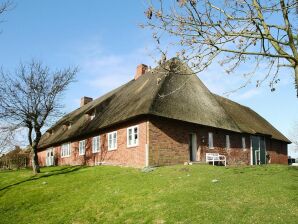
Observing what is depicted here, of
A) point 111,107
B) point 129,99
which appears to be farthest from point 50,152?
point 129,99

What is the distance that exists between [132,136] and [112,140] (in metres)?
3.10

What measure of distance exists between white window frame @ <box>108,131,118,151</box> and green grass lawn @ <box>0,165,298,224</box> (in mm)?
5472

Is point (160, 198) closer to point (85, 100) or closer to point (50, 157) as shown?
point (50, 157)

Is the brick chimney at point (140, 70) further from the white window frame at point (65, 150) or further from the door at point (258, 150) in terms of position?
the door at point (258, 150)

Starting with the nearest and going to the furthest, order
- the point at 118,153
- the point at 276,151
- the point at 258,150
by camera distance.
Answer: the point at 118,153
the point at 258,150
the point at 276,151

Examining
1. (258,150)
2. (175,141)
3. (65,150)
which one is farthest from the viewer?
(65,150)

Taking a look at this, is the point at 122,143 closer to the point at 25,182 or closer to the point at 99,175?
the point at 99,175

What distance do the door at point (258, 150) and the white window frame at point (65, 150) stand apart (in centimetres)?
1929

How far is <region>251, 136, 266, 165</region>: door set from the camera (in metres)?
34.8

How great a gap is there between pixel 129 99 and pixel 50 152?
60.9 feet

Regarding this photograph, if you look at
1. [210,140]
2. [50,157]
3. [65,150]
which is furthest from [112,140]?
[50,157]

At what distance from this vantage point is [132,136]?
25.3 meters

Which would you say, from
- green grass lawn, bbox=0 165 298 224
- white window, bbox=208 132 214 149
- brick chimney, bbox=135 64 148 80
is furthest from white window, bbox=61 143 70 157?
white window, bbox=208 132 214 149

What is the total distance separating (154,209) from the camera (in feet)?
42.6
